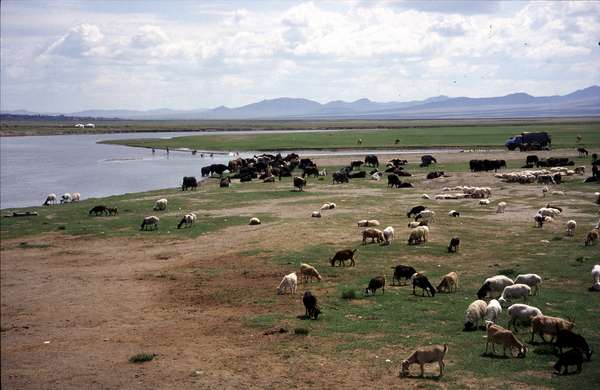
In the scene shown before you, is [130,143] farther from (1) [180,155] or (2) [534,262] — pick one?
(2) [534,262]

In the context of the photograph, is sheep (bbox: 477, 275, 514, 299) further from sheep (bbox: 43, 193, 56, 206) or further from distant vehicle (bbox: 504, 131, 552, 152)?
distant vehicle (bbox: 504, 131, 552, 152)

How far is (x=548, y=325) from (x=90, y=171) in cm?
5738

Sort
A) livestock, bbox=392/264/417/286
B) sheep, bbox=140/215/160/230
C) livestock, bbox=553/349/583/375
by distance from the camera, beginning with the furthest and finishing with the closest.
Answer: sheep, bbox=140/215/160/230 < livestock, bbox=392/264/417/286 < livestock, bbox=553/349/583/375

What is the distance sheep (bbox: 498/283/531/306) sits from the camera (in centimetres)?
1777

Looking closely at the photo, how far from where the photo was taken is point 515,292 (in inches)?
702

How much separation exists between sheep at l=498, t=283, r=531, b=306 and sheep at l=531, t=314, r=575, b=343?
2893 mm

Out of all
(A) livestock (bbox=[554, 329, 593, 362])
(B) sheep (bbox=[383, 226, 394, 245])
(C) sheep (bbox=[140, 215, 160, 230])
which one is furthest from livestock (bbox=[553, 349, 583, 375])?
(C) sheep (bbox=[140, 215, 160, 230])

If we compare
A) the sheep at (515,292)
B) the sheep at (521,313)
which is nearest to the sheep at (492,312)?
the sheep at (521,313)

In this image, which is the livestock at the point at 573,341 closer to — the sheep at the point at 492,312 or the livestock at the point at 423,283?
the sheep at the point at 492,312

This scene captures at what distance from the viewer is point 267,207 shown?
128 ft

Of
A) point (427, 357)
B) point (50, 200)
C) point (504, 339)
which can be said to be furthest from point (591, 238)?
point (50, 200)

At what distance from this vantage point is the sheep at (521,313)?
51.2 feet

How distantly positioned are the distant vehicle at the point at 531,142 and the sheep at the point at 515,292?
60.7 metres

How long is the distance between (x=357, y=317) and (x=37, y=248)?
16.2 metres
